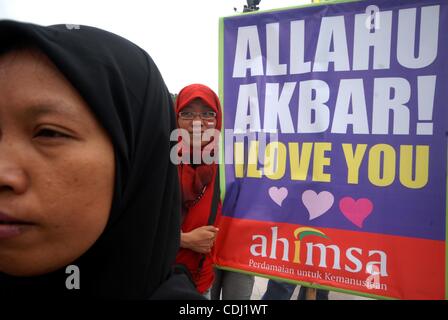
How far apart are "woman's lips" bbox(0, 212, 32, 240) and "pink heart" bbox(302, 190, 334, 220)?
142 cm

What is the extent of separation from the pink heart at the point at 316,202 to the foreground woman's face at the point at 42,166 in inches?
52.0

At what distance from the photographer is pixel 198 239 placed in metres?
1.60

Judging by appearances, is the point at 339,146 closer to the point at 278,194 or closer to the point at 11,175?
the point at 278,194

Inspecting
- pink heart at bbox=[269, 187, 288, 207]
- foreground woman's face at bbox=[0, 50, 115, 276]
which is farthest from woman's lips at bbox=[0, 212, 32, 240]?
pink heart at bbox=[269, 187, 288, 207]

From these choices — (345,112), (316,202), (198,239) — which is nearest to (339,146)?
(345,112)

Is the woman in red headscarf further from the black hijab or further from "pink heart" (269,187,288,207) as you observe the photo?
A: the black hijab

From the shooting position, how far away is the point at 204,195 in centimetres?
171

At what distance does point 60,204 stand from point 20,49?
284 mm

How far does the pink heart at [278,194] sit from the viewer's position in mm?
1752

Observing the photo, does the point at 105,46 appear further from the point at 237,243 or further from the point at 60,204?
the point at 237,243

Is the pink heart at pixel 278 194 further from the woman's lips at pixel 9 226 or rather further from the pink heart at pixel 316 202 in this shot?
the woman's lips at pixel 9 226

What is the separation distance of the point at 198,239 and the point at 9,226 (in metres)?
1.16

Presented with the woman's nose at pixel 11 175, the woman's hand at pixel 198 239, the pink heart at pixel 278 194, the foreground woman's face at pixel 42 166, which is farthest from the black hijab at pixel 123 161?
the pink heart at pixel 278 194

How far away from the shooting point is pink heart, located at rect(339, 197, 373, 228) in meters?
1.58
